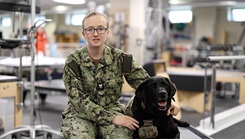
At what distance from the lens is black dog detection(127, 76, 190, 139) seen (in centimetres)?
180

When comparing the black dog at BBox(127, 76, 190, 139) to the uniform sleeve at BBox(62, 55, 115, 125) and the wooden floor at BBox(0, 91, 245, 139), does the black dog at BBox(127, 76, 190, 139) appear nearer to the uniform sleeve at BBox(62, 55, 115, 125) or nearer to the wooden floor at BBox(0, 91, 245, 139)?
the uniform sleeve at BBox(62, 55, 115, 125)

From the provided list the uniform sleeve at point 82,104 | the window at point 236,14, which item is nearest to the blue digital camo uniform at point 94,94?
the uniform sleeve at point 82,104

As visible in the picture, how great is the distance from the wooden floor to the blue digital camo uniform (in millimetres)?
1442

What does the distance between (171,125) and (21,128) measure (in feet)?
5.80

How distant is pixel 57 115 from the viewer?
461 cm

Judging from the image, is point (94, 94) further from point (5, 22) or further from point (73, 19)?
point (73, 19)

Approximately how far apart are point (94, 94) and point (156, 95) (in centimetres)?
46

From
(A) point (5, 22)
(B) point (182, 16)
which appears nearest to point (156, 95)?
(A) point (5, 22)

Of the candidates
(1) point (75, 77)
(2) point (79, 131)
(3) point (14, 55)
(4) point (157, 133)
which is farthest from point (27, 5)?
(4) point (157, 133)

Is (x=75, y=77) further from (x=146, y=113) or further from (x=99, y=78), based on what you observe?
(x=146, y=113)

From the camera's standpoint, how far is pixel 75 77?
1.97 meters

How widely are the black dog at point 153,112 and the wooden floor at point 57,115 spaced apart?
1.35m

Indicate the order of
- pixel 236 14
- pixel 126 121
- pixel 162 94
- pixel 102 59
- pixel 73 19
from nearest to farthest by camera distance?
pixel 162 94 < pixel 126 121 < pixel 102 59 < pixel 236 14 < pixel 73 19

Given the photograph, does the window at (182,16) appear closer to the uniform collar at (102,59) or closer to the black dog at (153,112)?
the uniform collar at (102,59)
